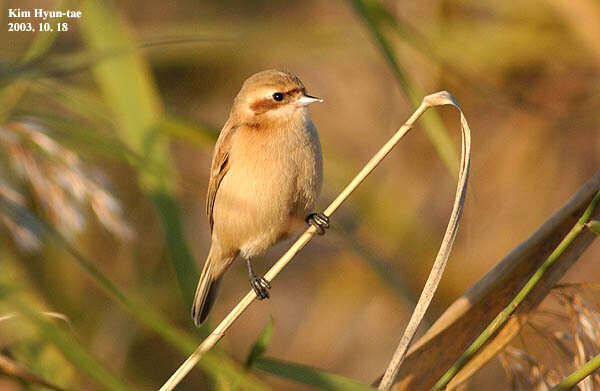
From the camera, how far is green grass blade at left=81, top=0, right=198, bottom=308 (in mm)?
2695

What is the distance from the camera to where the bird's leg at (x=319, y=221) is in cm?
289

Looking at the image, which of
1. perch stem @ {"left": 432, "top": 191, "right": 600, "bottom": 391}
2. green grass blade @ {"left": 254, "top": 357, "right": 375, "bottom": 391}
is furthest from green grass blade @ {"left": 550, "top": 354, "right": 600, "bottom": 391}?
green grass blade @ {"left": 254, "top": 357, "right": 375, "bottom": 391}

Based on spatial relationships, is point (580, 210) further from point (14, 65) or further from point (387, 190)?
point (387, 190)

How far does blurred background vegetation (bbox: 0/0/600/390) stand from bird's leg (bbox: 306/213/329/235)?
230 millimetres

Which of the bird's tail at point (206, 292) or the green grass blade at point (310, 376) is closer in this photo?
the green grass blade at point (310, 376)

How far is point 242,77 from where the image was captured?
5.07 metres

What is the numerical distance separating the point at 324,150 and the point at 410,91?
116 centimetres

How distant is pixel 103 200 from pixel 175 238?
289 millimetres

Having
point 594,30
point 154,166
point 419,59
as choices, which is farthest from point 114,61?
point 594,30

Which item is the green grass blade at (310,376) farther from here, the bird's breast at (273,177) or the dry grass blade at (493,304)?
the bird's breast at (273,177)

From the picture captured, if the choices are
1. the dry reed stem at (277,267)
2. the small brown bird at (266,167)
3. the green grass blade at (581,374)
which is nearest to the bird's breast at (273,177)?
the small brown bird at (266,167)

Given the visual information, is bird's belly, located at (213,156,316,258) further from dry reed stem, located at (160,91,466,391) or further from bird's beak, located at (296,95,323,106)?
dry reed stem, located at (160,91,466,391)

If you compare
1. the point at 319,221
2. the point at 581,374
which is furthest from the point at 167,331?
the point at 319,221

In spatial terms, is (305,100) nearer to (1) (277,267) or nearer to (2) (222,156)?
(2) (222,156)
